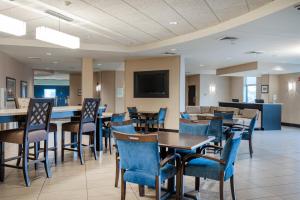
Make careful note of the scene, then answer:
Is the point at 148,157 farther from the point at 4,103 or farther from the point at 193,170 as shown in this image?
the point at 4,103

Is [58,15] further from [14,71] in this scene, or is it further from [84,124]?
[14,71]

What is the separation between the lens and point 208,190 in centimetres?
350

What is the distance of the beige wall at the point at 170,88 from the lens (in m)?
8.43

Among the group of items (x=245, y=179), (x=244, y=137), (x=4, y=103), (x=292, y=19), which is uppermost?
(x=292, y=19)

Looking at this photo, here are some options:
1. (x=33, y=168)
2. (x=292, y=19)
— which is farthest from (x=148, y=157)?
(x=292, y=19)

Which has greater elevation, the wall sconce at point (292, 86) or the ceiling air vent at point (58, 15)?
the ceiling air vent at point (58, 15)

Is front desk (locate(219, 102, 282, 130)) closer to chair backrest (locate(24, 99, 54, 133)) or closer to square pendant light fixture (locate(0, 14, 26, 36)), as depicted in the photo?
chair backrest (locate(24, 99, 54, 133))

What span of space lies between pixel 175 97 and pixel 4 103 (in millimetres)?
5159

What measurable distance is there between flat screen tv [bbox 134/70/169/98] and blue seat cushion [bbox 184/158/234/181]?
5.70m

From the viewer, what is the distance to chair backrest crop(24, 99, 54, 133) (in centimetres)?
354

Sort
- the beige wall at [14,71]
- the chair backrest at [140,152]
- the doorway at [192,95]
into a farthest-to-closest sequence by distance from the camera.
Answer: the doorway at [192,95], the beige wall at [14,71], the chair backrest at [140,152]

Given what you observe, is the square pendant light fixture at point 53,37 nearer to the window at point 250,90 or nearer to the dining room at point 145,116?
the dining room at point 145,116

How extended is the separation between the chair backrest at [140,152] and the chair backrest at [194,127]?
1481mm

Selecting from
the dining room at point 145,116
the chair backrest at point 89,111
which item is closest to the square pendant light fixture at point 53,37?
the dining room at point 145,116
